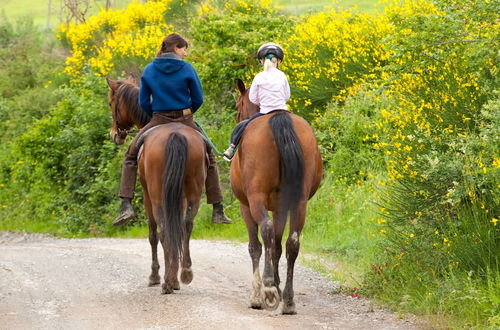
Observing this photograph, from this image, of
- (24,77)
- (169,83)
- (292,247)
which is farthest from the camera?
(24,77)

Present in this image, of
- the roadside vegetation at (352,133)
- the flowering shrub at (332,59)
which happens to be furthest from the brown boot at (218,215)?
the flowering shrub at (332,59)

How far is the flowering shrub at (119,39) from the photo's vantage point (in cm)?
2617

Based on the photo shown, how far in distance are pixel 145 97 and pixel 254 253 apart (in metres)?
2.37

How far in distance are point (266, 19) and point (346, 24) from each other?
9.15 ft

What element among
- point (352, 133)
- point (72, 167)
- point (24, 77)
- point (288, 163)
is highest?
point (288, 163)

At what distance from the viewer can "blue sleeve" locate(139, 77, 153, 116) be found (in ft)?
32.8

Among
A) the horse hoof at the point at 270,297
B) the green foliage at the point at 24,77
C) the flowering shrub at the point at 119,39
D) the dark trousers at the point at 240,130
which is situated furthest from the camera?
the green foliage at the point at 24,77

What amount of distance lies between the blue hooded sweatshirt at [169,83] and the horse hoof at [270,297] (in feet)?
9.00

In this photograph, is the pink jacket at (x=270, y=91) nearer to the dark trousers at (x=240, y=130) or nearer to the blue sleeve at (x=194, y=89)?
the dark trousers at (x=240, y=130)

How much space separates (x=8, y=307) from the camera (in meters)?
9.14

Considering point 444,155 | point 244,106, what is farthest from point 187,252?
point 444,155

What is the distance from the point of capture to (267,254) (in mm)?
8375

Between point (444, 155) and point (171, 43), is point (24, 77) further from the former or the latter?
point (444, 155)

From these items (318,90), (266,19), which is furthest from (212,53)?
(318,90)
